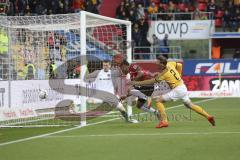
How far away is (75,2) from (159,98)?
23326 mm

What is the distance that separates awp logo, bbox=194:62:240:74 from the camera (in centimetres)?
3131

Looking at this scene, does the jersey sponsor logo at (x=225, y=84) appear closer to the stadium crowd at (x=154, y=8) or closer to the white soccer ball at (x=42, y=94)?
the stadium crowd at (x=154, y=8)

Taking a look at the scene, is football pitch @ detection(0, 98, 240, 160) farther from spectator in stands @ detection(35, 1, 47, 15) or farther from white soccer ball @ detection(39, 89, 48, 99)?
spectator in stands @ detection(35, 1, 47, 15)

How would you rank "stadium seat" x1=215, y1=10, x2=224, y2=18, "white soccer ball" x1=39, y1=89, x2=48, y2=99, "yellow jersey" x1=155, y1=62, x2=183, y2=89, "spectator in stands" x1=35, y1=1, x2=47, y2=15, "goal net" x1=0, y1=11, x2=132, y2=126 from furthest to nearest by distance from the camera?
"stadium seat" x1=215, y1=10, x2=224, y2=18
"spectator in stands" x1=35, y1=1, x2=47, y2=15
"white soccer ball" x1=39, y1=89, x2=48, y2=99
"goal net" x1=0, y1=11, x2=132, y2=126
"yellow jersey" x1=155, y1=62, x2=183, y2=89

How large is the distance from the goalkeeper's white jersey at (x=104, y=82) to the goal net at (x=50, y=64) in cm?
86

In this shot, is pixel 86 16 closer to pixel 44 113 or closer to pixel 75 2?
pixel 44 113

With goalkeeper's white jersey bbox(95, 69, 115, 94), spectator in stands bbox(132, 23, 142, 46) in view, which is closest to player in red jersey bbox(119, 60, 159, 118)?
goalkeeper's white jersey bbox(95, 69, 115, 94)

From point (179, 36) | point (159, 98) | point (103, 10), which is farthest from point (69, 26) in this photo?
point (103, 10)

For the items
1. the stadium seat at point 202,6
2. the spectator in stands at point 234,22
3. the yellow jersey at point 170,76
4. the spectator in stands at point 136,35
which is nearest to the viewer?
the yellow jersey at point 170,76

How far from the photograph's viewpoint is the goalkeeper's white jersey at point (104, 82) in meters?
24.0

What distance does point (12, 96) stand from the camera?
63.9 ft

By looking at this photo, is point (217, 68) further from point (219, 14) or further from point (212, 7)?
point (219, 14)

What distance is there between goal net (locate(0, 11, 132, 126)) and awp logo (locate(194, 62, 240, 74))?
963cm

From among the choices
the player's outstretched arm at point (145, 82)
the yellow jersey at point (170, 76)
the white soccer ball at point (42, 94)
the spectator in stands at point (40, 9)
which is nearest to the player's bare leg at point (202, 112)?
the yellow jersey at point (170, 76)
